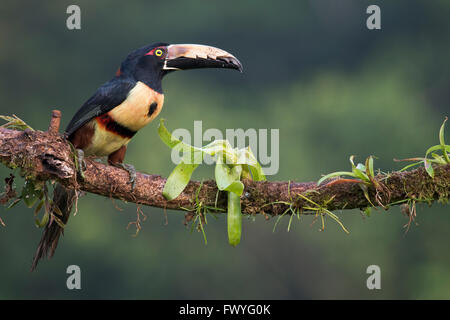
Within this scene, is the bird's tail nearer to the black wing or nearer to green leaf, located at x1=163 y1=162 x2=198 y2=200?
the black wing

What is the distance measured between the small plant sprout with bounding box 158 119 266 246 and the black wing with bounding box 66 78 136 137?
1.35ft

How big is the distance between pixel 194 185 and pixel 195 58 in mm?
722

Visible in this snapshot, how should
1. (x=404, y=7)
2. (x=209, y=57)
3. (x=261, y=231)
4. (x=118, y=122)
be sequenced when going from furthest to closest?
1. (x=404, y=7)
2. (x=261, y=231)
3. (x=209, y=57)
4. (x=118, y=122)

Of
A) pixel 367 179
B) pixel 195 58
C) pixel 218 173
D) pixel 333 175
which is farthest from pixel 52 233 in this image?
pixel 367 179

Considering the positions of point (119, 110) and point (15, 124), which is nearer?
point (15, 124)

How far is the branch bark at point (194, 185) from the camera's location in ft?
6.56

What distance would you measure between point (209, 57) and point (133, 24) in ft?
17.2

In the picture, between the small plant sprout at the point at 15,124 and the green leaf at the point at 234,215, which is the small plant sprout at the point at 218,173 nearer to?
the green leaf at the point at 234,215

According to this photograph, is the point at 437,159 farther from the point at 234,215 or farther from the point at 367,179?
the point at 234,215

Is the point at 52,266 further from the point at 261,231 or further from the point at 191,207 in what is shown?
the point at 191,207

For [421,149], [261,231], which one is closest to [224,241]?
[261,231]

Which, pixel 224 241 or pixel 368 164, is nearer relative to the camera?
pixel 368 164

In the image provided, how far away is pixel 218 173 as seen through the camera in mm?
2133

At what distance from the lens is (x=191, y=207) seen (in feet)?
7.16
